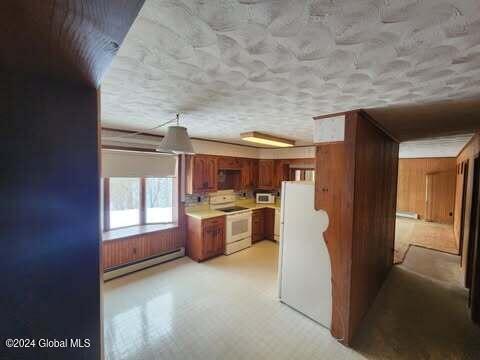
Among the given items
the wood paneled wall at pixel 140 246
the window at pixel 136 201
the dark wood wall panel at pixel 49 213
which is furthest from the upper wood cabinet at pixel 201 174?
the dark wood wall panel at pixel 49 213

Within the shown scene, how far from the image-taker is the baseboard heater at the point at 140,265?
3155 mm

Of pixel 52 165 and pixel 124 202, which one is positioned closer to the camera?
pixel 52 165

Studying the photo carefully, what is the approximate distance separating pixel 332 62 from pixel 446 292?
3.76 m

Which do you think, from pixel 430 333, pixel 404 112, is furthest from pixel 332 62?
pixel 430 333

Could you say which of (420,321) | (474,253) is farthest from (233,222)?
(474,253)

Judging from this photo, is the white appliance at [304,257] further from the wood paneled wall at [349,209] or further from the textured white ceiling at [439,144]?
the textured white ceiling at [439,144]

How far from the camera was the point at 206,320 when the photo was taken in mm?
2293

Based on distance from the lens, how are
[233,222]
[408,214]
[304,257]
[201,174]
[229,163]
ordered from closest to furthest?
[304,257]
[201,174]
[233,222]
[229,163]
[408,214]

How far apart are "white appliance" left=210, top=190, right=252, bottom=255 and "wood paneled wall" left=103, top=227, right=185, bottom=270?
37.0 inches

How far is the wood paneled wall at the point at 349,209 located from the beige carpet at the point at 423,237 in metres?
2.46

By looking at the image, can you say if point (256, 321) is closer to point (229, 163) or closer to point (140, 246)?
point (140, 246)

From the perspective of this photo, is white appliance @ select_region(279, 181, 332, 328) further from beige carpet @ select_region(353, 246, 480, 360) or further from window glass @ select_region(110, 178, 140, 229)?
window glass @ select_region(110, 178, 140, 229)

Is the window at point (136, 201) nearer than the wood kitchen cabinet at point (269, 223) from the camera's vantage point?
Yes

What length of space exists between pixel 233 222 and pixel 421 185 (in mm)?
6912
